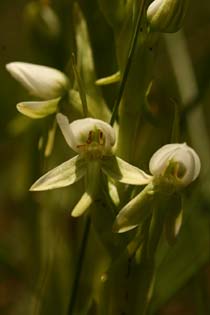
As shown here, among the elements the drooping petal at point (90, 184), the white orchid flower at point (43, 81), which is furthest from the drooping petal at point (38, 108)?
the drooping petal at point (90, 184)

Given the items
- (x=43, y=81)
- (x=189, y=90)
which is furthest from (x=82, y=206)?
(x=189, y=90)

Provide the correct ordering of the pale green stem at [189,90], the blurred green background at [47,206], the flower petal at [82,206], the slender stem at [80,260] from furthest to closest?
the pale green stem at [189,90], the blurred green background at [47,206], the slender stem at [80,260], the flower petal at [82,206]

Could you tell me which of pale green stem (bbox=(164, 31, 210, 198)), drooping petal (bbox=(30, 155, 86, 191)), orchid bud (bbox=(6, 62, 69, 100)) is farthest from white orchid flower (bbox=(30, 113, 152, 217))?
pale green stem (bbox=(164, 31, 210, 198))

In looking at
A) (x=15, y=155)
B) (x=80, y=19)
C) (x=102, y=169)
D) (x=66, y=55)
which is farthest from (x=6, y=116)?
(x=102, y=169)

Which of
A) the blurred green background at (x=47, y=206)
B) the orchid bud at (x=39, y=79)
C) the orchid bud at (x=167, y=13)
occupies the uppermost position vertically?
the orchid bud at (x=167, y=13)

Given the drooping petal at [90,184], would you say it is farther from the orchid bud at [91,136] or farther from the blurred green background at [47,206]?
the blurred green background at [47,206]

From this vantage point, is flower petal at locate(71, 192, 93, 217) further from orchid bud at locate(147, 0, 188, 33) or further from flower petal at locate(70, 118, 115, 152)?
orchid bud at locate(147, 0, 188, 33)

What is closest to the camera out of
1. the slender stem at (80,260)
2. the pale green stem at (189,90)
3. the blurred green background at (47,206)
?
the slender stem at (80,260)

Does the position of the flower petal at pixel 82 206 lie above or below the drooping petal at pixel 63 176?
below
